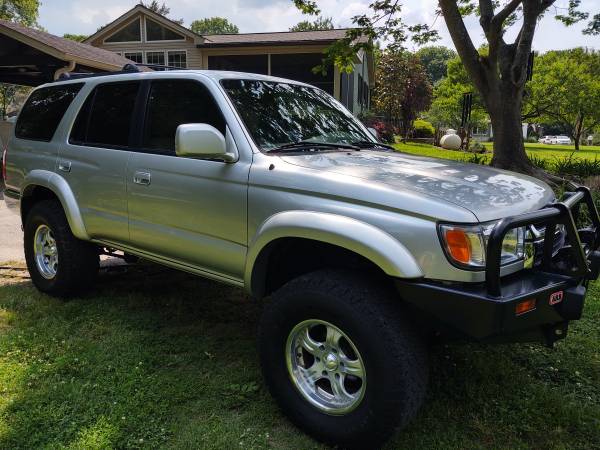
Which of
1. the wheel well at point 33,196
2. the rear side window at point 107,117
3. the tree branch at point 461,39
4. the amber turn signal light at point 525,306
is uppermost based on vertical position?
the tree branch at point 461,39

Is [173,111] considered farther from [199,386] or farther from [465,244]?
[465,244]

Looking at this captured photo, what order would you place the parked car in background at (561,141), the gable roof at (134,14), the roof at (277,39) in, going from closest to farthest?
the roof at (277,39)
the gable roof at (134,14)
the parked car in background at (561,141)

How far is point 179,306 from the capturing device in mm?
4535

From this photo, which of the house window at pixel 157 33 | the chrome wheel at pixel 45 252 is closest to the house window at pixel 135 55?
the house window at pixel 157 33

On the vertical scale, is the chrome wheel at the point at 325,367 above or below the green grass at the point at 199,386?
above

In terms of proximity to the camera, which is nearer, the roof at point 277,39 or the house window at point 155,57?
the roof at point 277,39

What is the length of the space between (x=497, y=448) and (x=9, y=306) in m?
3.98

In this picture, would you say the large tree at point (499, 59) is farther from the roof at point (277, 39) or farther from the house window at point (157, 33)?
the house window at point (157, 33)

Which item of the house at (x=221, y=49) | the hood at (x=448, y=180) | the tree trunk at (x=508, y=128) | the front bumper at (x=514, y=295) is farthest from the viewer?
the house at (x=221, y=49)

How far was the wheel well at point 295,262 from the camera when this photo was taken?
278 centimetres

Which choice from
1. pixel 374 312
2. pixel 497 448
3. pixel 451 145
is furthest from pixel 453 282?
pixel 451 145

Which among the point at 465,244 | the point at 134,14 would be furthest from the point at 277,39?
the point at 465,244

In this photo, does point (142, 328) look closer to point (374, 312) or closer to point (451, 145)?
point (374, 312)

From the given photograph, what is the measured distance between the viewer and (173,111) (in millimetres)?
3639
